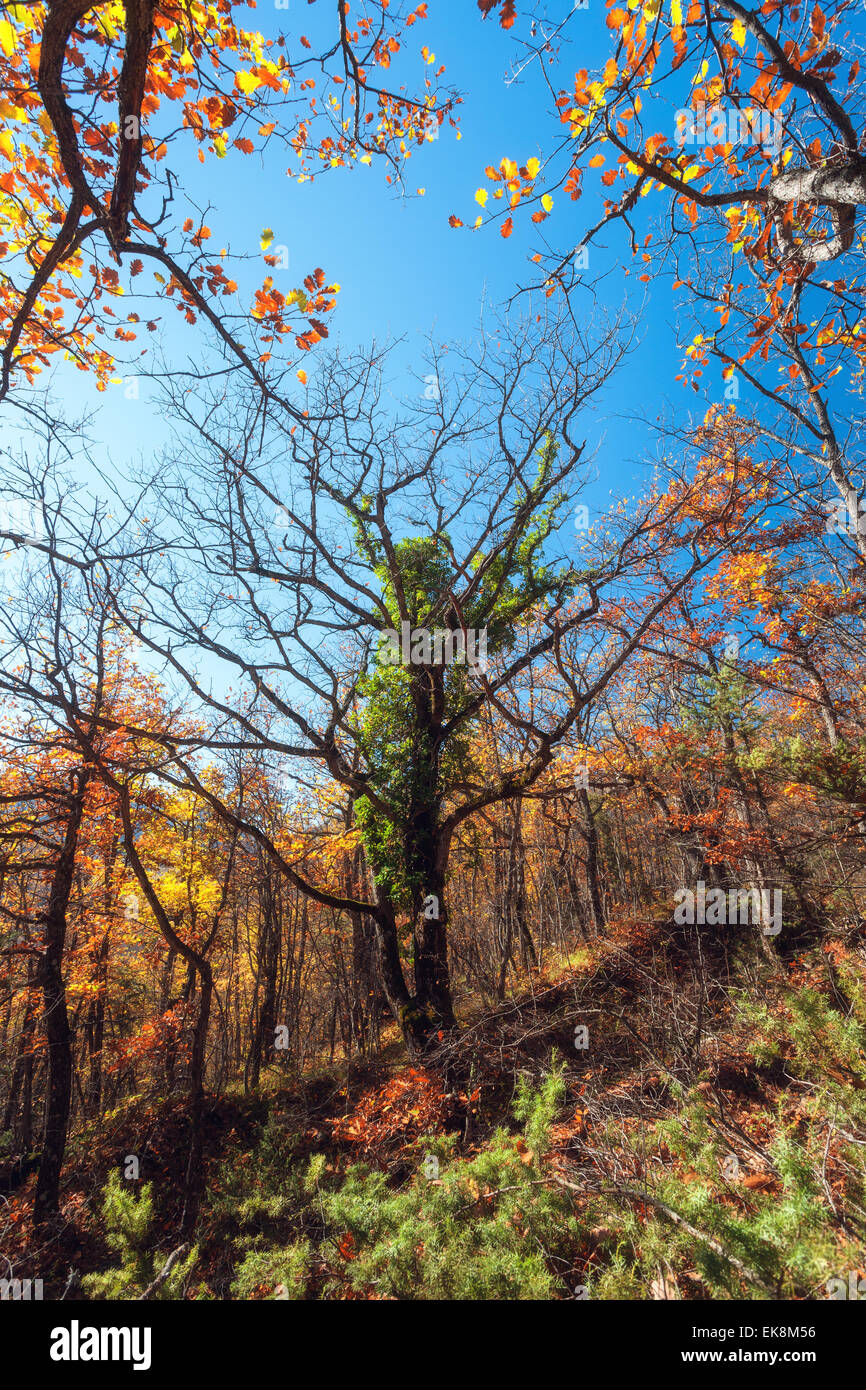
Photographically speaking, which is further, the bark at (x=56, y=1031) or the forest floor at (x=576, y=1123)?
the bark at (x=56, y=1031)

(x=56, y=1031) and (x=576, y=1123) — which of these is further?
(x=56, y=1031)

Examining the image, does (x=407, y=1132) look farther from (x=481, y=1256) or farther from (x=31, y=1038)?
(x=31, y=1038)

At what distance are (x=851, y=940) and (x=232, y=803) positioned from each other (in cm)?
1268

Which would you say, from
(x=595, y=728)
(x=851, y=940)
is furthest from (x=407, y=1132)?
(x=595, y=728)

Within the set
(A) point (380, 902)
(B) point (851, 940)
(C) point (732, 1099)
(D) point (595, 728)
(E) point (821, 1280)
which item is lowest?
(C) point (732, 1099)

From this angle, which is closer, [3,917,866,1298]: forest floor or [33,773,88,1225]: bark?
[3,917,866,1298]: forest floor

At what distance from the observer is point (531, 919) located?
20531 millimetres

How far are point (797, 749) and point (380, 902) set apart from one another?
622cm

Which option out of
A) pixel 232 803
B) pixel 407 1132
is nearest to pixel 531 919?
pixel 232 803

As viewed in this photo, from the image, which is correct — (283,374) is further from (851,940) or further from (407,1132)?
Answer: (851,940)
